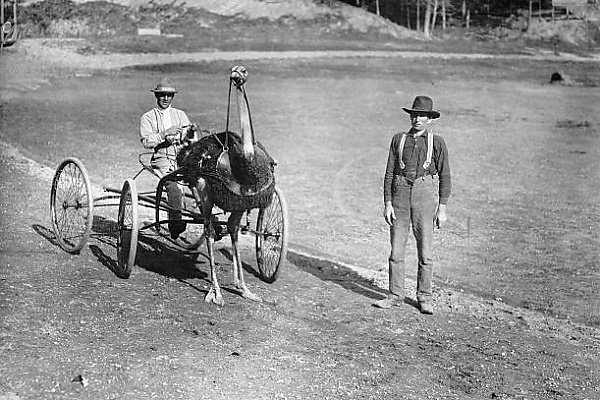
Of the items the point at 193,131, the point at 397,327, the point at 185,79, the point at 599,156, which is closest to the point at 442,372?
the point at 397,327

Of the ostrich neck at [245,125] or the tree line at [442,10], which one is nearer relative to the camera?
the ostrich neck at [245,125]

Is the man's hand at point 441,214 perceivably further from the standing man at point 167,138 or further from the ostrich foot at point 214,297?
the standing man at point 167,138

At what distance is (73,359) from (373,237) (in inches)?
226

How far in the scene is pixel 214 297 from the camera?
782 centimetres

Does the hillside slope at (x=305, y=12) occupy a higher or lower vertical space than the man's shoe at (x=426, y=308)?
higher

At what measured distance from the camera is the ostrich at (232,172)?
7234 mm

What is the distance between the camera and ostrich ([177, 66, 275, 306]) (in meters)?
7.23

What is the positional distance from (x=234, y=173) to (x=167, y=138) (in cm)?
134

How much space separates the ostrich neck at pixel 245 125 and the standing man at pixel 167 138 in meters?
1.36

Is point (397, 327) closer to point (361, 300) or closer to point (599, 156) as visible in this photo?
point (361, 300)

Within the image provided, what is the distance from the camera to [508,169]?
1639cm

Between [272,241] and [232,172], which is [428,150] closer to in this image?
[232,172]

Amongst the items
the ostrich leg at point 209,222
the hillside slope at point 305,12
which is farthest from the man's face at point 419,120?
the hillside slope at point 305,12

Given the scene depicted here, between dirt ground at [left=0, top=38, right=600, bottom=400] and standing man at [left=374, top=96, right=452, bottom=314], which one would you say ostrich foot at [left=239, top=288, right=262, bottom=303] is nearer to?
dirt ground at [left=0, top=38, right=600, bottom=400]
